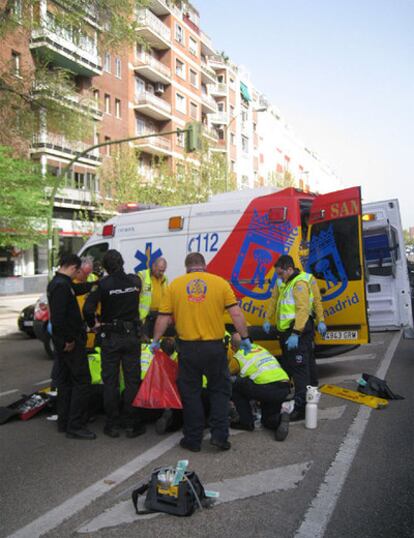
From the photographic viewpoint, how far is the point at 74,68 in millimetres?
33312

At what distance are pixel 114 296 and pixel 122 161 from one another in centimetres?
2542

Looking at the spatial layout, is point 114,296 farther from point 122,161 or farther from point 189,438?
point 122,161

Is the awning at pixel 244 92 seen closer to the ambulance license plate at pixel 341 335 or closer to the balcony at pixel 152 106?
the balcony at pixel 152 106

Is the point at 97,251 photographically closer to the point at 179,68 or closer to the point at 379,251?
the point at 379,251

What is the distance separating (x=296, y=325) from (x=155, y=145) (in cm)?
3521

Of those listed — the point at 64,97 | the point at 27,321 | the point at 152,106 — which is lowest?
the point at 27,321

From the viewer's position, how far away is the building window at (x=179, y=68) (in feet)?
142

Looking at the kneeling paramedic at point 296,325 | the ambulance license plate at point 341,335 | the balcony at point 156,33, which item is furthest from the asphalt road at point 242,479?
the balcony at point 156,33

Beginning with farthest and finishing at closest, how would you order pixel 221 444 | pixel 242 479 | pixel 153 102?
pixel 153 102 → pixel 221 444 → pixel 242 479

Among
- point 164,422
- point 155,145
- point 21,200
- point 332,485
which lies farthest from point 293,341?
point 155,145

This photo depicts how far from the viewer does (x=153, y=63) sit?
39.5 meters

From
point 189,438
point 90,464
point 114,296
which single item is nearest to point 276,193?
point 114,296

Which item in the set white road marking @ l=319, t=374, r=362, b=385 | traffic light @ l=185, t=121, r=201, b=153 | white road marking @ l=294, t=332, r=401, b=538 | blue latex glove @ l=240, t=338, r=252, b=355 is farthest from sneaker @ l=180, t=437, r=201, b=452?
traffic light @ l=185, t=121, r=201, b=153

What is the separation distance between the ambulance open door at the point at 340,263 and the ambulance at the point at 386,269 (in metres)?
1.95
